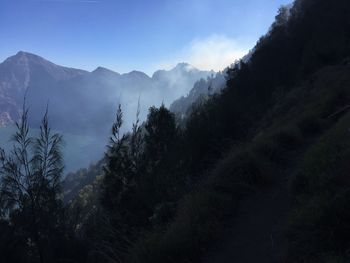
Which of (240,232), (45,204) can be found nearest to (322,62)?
(45,204)

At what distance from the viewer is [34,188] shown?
62.3ft

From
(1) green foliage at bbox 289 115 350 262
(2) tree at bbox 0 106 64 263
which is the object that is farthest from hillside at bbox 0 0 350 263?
(2) tree at bbox 0 106 64 263

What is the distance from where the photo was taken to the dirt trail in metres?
4.10

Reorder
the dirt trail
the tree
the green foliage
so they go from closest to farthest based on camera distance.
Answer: the green foliage < the dirt trail < the tree

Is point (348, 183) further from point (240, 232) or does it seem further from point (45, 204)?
point (45, 204)

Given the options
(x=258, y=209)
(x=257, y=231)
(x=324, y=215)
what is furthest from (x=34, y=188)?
(x=324, y=215)

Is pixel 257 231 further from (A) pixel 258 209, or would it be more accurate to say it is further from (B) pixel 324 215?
(B) pixel 324 215

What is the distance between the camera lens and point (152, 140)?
29875mm

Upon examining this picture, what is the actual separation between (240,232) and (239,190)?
1.23 m

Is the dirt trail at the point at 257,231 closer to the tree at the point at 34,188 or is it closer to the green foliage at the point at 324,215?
the green foliage at the point at 324,215

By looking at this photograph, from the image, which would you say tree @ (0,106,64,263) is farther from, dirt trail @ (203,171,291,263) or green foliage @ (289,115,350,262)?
green foliage @ (289,115,350,262)

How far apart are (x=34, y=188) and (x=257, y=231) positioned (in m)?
16.4

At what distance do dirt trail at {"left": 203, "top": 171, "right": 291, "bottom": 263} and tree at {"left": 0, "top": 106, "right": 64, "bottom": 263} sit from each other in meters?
12.0

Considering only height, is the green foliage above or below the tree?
below
